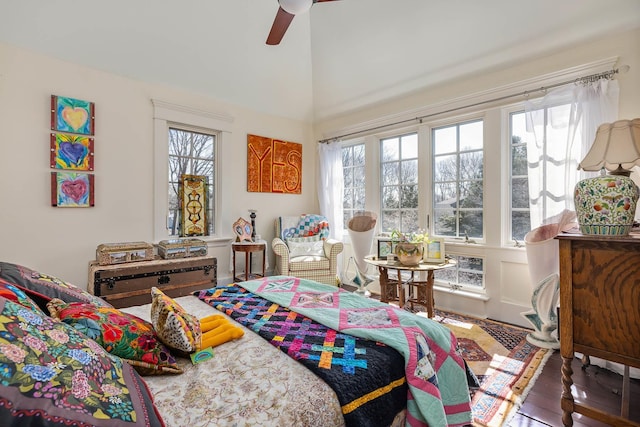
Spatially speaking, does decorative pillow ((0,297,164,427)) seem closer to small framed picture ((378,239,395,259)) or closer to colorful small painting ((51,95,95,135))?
small framed picture ((378,239,395,259))

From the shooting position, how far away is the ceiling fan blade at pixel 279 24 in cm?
234

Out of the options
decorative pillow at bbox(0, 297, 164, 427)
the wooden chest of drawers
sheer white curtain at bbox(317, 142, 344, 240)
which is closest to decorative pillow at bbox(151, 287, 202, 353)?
decorative pillow at bbox(0, 297, 164, 427)

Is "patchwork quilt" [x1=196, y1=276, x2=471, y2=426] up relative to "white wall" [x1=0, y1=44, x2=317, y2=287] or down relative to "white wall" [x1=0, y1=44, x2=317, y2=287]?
down

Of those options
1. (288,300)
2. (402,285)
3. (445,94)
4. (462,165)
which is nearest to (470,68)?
(445,94)

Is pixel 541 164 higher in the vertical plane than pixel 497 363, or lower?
higher

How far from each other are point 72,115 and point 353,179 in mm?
3361

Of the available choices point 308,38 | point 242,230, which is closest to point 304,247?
point 242,230

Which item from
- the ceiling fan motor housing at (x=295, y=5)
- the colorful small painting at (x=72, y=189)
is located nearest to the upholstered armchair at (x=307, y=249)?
the colorful small painting at (x=72, y=189)

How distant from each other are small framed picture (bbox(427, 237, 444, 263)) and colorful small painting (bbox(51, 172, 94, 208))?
3390 mm

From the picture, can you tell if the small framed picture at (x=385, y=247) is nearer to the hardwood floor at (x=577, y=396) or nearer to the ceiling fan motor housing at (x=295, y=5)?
the hardwood floor at (x=577, y=396)

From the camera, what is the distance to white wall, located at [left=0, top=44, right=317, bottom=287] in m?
2.78

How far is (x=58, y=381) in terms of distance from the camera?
67cm

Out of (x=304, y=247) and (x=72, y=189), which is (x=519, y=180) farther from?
(x=72, y=189)

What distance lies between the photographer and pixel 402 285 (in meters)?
3.08
